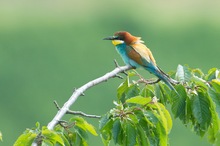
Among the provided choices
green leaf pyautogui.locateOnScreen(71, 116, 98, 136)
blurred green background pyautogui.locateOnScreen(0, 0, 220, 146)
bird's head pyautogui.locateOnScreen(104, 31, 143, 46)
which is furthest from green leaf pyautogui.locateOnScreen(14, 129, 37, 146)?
blurred green background pyautogui.locateOnScreen(0, 0, 220, 146)


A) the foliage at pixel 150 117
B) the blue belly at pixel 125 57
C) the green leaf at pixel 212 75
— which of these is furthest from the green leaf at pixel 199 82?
Answer: the blue belly at pixel 125 57

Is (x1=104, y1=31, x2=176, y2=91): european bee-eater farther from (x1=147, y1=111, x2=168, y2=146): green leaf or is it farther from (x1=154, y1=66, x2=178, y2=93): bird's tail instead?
(x1=147, y1=111, x2=168, y2=146): green leaf

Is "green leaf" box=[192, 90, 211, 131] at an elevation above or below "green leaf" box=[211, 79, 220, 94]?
below

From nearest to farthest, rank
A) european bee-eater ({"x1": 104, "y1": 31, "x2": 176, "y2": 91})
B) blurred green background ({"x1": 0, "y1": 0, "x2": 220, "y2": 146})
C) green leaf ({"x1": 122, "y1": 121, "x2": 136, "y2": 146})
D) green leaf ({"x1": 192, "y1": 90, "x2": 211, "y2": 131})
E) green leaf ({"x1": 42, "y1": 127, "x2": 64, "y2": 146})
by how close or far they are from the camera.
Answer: green leaf ({"x1": 42, "y1": 127, "x2": 64, "y2": 146}) → green leaf ({"x1": 122, "y1": 121, "x2": 136, "y2": 146}) → green leaf ({"x1": 192, "y1": 90, "x2": 211, "y2": 131}) → european bee-eater ({"x1": 104, "y1": 31, "x2": 176, "y2": 91}) → blurred green background ({"x1": 0, "y1": 0, "x2": 220, "y2": 146})

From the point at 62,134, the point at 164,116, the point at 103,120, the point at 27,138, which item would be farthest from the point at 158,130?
the point at 27,138

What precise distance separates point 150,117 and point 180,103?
0.66ft

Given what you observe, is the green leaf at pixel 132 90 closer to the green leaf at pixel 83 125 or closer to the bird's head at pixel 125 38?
the green leaf at pixel 83 125

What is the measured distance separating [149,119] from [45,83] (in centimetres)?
1315

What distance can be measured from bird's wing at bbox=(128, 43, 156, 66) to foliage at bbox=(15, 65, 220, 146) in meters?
0.40

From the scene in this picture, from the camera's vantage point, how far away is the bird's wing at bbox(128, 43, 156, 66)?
3.15 m

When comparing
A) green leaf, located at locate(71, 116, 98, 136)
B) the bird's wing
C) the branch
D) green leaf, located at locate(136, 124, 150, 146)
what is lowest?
→ the bird's wing

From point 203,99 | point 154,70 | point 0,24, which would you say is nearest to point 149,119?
point 203,99

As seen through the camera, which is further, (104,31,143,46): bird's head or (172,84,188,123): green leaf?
(104,31,143,46): bird's head

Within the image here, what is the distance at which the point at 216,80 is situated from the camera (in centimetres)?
264
